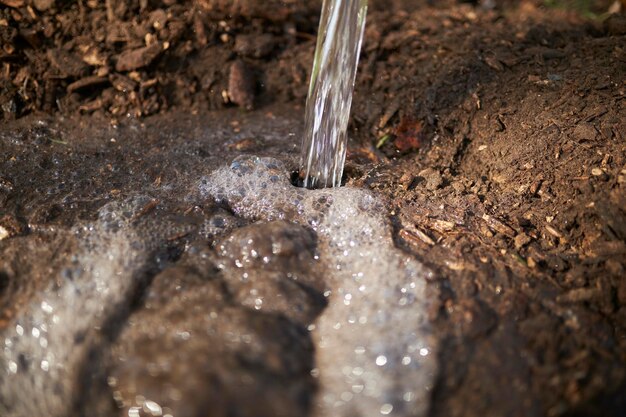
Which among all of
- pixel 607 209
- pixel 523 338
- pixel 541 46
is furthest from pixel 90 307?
pixel 541 46

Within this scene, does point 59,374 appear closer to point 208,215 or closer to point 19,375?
point 19,375

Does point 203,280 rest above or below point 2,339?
above

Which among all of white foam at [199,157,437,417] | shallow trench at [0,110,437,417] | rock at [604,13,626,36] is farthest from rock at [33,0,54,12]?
rock at [604,13,626,36]

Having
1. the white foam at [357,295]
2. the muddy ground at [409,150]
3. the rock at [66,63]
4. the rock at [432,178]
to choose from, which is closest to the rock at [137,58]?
the muddy ground at [409,150]

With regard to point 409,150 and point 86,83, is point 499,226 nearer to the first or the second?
point 409,150

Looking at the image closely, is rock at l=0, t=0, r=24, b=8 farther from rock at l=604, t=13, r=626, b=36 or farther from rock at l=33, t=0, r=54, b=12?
rock at l=604, t=13, r=626, b=36

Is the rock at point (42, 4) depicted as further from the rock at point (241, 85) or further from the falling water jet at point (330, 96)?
the falling water jet at point (330, 96)
